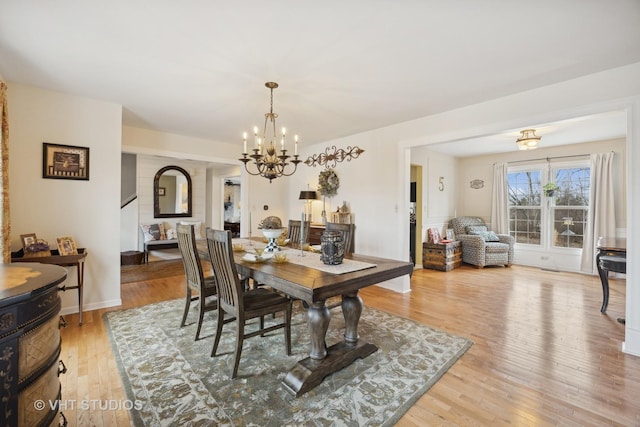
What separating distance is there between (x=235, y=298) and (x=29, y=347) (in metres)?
1.10

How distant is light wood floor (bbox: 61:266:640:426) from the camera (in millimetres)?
1689

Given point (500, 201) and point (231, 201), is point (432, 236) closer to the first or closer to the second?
point (500, 201)

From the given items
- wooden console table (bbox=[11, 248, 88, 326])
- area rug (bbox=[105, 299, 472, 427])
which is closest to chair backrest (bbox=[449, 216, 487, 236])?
area rug (bbox=[105, 299, 472, 427])

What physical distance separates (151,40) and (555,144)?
679 cm

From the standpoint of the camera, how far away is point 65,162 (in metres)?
3.10

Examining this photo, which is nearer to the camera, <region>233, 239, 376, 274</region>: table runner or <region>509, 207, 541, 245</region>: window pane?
<region>233, 239, 376, 274</region>: table runner

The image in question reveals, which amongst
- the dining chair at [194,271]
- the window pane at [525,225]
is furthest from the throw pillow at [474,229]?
the dining chair at [194,271]

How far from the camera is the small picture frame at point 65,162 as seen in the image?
301 centimetres

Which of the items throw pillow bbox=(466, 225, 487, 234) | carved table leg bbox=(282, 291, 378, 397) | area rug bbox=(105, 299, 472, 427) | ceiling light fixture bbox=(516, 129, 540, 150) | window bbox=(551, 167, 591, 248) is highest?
ceiling light fixture bbox=(516, 129, 540, 150)

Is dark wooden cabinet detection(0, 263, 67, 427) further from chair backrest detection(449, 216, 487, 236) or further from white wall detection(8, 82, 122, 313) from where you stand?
chair backrest detection(449, 216, 487, 236)

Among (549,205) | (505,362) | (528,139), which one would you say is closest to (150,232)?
(505,362)

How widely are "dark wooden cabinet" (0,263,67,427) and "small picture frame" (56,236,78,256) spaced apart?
1.90 m

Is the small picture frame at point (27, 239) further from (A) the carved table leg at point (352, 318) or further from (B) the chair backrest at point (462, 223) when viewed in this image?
(B) the chair backrest at point (462, 223)

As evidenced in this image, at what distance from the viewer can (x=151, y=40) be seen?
2059 mm
